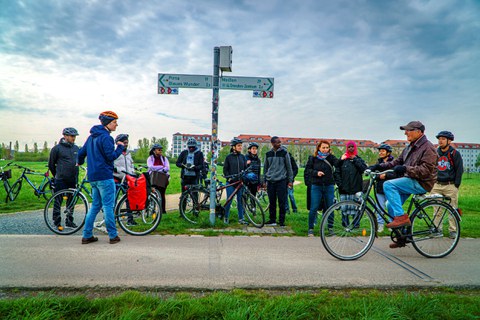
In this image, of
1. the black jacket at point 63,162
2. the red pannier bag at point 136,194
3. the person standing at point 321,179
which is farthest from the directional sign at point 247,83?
the black jacket at point 63,162

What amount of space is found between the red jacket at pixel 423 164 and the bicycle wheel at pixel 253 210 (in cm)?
303

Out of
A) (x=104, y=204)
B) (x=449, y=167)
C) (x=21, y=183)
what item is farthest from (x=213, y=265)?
(x=21, y=183)

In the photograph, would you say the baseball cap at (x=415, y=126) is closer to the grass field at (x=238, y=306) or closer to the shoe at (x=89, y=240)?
the grass field at (x=238, y=306)

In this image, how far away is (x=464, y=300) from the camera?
2.94 metres

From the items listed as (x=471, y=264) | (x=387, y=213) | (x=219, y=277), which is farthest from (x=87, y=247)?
(x=471, y=264)

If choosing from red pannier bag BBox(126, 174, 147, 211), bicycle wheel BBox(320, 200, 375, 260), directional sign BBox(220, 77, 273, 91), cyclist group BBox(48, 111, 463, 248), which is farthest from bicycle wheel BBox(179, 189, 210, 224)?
bicycle wheel BBox(320, 200, 375, 260)

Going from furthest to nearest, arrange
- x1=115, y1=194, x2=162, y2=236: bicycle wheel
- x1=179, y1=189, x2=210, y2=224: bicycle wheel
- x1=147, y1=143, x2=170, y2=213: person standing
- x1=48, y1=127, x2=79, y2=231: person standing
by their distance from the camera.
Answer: x1=147, y1=143, x2=170, y2=213: person standing < x1=179, y1=189, x2=210, y2=224: bicycle wheel < x1=48, y1=127, x2=79, y2=231: person standing < x1=115, y1=194, x2=162, y2=236: bicycle wheel

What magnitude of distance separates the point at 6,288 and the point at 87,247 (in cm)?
148

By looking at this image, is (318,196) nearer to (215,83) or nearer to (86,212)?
(215,83)

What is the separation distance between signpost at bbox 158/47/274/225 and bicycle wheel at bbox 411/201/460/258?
12.0 ft

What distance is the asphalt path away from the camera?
3.29 m

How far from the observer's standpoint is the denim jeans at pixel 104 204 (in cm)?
485

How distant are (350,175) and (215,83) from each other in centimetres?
359

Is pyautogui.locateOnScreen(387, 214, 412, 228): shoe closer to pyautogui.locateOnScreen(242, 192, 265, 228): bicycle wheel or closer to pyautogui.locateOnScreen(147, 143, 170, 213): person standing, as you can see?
pyautogui.locateOnScreen(242, 192, 265, 228): bicycle wheel
